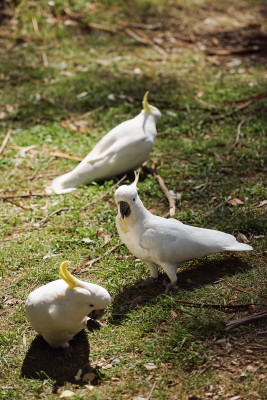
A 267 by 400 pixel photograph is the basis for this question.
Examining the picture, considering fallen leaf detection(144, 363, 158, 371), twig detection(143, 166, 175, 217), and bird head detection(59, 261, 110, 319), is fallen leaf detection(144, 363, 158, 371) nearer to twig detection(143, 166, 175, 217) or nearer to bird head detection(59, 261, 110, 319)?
bird head detection(59, 261, 110, 319)

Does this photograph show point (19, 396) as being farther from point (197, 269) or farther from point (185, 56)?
point (185, 56)

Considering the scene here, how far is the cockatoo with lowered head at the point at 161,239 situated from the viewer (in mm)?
3244

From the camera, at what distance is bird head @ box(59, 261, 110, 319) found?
9.23ft

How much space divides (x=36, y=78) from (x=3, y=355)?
Answer: 185 inches

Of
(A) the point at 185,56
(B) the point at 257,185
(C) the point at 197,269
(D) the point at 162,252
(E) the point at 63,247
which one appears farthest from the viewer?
(A) the point at 185,56

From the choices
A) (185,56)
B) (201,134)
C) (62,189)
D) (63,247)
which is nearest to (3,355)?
(63,247)

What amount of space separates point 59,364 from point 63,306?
0.34 meters

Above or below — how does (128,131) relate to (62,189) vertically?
above

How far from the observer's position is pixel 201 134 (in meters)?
5.48

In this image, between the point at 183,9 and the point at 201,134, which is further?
the point at 183,9

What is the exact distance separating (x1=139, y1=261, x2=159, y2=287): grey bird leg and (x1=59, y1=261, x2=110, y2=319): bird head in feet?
1.75

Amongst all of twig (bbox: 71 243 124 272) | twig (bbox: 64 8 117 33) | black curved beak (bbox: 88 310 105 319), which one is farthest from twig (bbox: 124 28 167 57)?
black curved beak (bbox: 88 310 105 319)

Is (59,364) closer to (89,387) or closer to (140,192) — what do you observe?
(89,387)

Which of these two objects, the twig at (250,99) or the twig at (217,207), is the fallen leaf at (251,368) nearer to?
the twig at (217,207)
